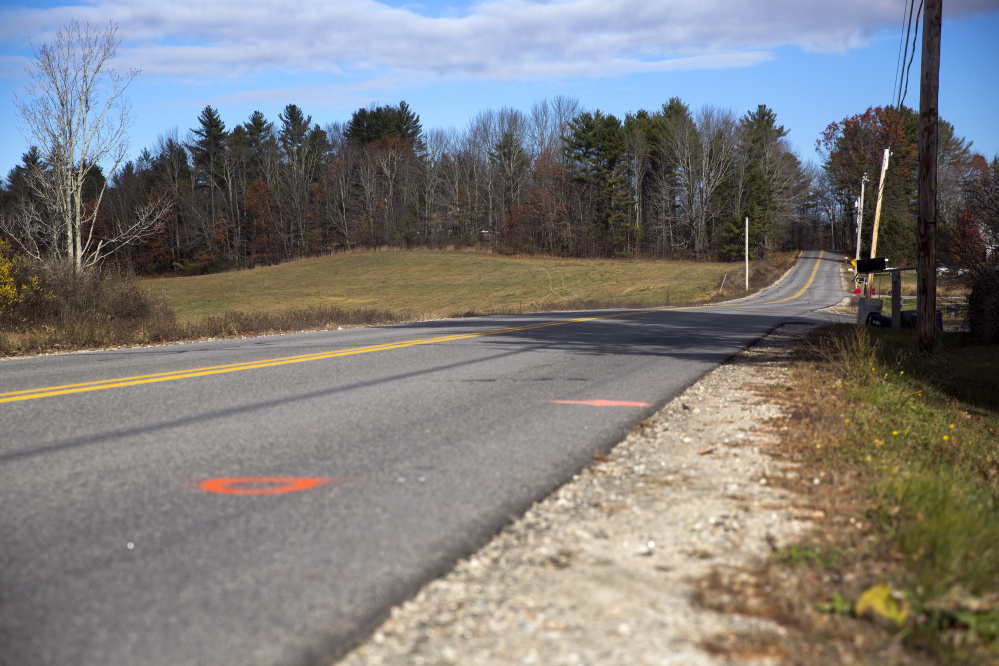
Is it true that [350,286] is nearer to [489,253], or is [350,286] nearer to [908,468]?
[489,253]

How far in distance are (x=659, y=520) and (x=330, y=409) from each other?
3.64m

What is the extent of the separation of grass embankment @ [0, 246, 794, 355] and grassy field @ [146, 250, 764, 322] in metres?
0.10

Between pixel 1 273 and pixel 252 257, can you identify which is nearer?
pixel 1 273

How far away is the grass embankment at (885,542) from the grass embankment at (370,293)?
1262 centimetres

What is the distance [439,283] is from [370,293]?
272 inches

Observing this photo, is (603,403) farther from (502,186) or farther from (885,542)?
(502,186)

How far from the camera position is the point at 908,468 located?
16.4ft

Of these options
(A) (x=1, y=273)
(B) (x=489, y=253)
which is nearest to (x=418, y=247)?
(B) (x=489, y=253)

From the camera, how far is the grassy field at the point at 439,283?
4831cm

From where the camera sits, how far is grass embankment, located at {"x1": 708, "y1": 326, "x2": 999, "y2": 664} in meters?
2.56

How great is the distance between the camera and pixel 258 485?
14.3 feet

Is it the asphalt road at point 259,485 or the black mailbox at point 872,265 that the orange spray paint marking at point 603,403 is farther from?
the black mailbox at point 872,265

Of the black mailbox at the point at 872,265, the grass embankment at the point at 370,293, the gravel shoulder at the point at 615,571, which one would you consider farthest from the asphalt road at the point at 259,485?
the black mailbox at the point at 872,265

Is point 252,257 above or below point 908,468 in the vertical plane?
above
